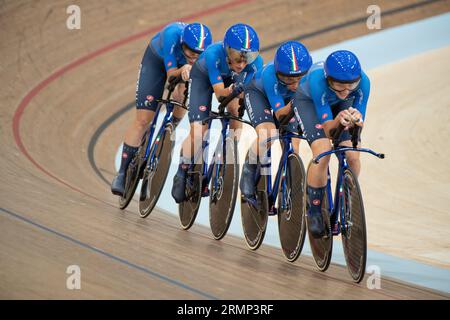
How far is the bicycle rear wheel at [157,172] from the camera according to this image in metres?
6.03

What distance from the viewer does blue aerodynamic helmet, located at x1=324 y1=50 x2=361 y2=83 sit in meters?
4.48

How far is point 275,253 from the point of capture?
5594 millimetres

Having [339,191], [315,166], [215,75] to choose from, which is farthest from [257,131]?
[339,191]

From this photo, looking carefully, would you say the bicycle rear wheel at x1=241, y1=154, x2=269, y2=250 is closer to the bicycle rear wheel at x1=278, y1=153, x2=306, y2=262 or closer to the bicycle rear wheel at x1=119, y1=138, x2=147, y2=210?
the bicycle rear wheel at x1=278, y1=153, x2=306, y2=262

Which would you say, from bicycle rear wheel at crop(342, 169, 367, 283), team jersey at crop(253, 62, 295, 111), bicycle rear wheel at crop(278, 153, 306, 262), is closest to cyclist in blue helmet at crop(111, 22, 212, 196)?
team jersey at crop(253, 62, 295, 111)

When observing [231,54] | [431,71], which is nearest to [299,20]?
[431,71]

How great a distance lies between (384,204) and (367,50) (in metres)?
4.33

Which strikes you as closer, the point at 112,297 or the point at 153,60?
the point at 112,297

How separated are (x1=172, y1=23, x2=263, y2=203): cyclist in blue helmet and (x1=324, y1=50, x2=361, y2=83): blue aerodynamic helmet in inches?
31.5

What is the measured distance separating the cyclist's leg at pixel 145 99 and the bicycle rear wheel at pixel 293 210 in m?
1.46

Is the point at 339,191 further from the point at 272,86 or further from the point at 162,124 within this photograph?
the point at 162,124

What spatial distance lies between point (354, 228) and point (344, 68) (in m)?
0.87

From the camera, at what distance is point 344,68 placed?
4484 millimetres
